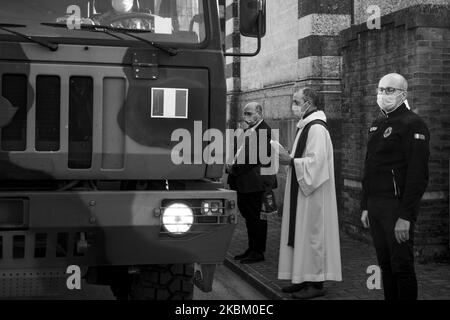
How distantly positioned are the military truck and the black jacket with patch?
4.05 feet

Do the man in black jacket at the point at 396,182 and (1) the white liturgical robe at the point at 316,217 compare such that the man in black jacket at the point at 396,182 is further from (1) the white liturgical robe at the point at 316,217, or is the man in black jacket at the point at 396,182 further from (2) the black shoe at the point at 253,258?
(2) the black shoe at the point at 253,258

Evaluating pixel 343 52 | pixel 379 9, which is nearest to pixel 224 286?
pixel 343 52

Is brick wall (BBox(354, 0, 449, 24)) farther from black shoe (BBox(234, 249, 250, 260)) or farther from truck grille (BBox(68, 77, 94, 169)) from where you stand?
truck grille (BBox(68, 77, 94, 169))

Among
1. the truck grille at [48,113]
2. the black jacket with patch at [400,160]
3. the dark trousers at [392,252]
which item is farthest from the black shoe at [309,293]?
the truck grille at [48,113]

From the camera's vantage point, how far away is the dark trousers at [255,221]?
7.59 metres

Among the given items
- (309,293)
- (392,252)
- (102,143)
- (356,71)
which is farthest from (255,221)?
(102,143)

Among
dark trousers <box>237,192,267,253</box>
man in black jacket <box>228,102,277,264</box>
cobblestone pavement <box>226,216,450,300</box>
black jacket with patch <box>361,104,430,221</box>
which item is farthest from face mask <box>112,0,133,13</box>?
dark trousers <box>237,192,267,253</box>

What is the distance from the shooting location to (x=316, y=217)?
573 centimetres

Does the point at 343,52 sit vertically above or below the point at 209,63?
above

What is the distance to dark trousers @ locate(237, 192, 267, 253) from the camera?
7.59 metres

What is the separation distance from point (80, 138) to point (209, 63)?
993mm

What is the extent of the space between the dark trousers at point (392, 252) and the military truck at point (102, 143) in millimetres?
1238

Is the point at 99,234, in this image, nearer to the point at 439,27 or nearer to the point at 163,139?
the point at 163,139
